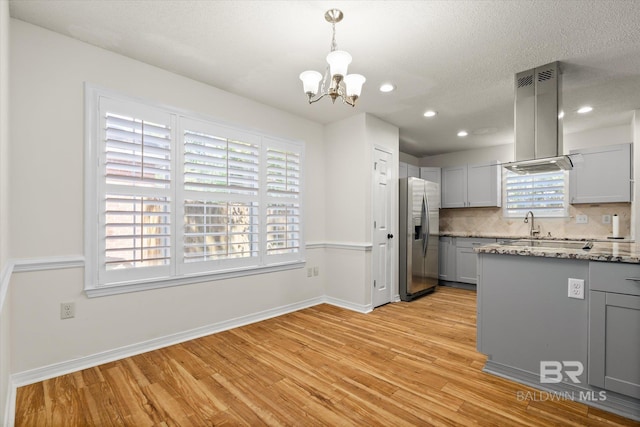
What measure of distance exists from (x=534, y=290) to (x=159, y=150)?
332 centimetres

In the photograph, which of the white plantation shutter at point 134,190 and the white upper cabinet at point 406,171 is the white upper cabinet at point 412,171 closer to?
the white upper cabinet at point 406,171

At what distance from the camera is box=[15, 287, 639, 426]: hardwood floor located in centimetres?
185

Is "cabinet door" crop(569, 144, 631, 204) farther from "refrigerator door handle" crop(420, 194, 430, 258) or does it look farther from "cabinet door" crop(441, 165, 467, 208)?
"refrigerator door handle" crop(420, 194, 430, 258)

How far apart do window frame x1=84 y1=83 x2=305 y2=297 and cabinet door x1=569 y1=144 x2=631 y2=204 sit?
4026mm

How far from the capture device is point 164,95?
2912 millimetres

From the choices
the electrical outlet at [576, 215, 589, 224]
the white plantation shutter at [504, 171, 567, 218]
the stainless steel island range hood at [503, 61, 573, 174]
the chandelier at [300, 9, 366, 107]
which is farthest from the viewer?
the white plantation shutter at [504, 171, 567, 218]

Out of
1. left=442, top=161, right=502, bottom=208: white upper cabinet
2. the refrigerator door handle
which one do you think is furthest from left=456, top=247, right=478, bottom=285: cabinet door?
the refrigerator door handle

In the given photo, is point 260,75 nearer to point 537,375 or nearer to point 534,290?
point 534,290

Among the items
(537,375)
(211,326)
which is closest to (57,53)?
(211,326)

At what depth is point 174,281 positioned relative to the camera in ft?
9.63

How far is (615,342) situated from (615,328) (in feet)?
0.29

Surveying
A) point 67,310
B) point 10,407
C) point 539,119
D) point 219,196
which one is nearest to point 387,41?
point 539,119

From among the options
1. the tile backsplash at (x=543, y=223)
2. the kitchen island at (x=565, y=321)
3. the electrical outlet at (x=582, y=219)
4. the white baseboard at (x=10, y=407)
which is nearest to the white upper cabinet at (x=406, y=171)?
the tile backsplash at (x=543, y=223)

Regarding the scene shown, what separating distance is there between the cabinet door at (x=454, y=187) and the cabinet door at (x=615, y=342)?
392cm
